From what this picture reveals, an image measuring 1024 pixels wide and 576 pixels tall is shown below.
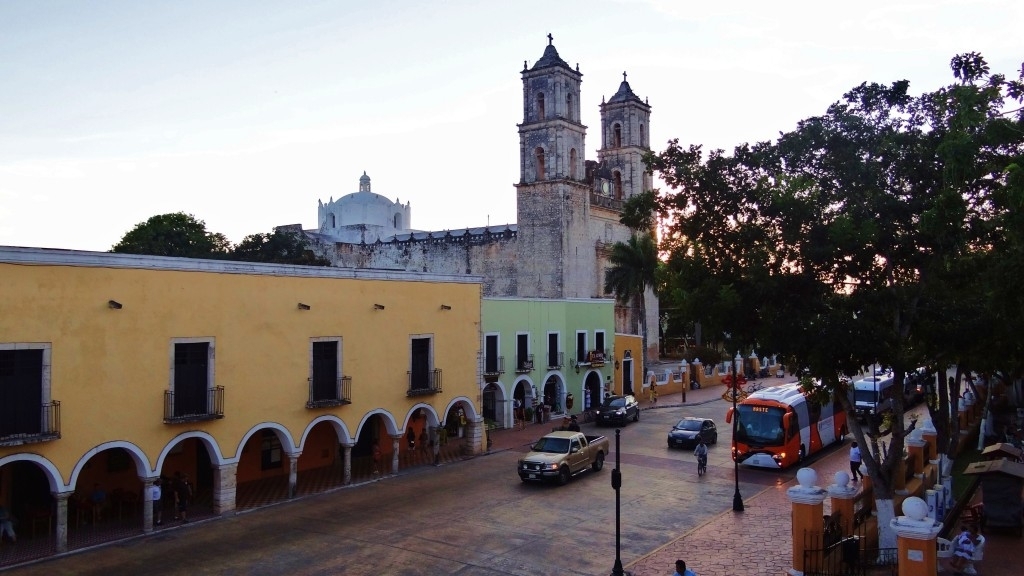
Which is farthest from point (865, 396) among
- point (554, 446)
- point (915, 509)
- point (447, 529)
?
point (915, 509)

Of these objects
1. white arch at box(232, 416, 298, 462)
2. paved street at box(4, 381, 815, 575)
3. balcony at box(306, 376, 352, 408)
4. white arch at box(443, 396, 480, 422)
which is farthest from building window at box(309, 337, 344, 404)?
white arch at box(443, 396, 480, 422)

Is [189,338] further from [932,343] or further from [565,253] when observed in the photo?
[565,253]

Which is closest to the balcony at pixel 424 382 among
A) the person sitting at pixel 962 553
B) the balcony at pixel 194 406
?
the balcony at pixel 194 406

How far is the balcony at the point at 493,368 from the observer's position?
3134 cm

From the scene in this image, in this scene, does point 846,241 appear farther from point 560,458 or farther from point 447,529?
point 560,458

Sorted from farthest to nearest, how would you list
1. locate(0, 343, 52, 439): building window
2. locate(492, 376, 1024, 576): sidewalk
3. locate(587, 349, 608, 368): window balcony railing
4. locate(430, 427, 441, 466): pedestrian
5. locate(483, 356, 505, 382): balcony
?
locate(587, 349, 608, 368): window balcony railing → locate(483, 356, 505, 382): balcony → locate(430, 427, 441, 466): pedestrian → locate(0, 343, 52, 439): building window → locate(492, 376, 1024, 576): sidewalk

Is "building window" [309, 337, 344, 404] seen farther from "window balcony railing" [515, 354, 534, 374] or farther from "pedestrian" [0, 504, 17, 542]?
"window balcony railing" [515, 354, 534, 374]

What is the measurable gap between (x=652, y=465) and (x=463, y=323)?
7.86 m

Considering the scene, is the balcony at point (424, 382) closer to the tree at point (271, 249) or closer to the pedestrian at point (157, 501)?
the pedestrian at point (157, 501)

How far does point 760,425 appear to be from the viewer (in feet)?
79.7

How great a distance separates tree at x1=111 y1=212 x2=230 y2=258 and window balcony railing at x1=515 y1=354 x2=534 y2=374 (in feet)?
74.5

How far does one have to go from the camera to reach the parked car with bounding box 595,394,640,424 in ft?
109

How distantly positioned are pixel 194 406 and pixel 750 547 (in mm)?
13212

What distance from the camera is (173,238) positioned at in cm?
4784
